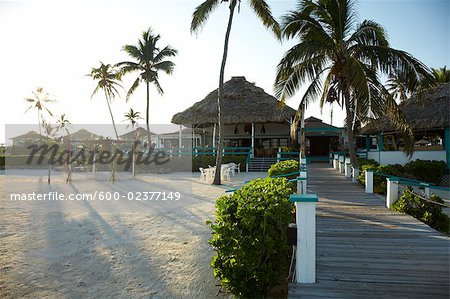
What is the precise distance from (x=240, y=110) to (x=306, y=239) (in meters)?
18.9

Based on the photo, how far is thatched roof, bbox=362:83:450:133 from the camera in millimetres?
15031

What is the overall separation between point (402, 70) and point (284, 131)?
1455cm

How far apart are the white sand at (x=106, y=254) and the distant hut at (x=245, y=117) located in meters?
13.7

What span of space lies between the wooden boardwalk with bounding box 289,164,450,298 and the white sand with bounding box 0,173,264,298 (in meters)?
1.39

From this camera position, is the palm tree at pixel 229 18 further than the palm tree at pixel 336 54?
Yes

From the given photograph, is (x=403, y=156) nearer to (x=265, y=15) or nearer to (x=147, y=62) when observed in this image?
(x=265, y=15)

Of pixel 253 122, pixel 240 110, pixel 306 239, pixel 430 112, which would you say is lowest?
pixel 306 239

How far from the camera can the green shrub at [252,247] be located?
2.98 meters

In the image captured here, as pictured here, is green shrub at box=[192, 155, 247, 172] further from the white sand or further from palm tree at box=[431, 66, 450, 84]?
palm tree at box=[431, 66, 450, 84]

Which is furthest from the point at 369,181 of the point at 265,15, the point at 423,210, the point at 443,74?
the point at 443,74

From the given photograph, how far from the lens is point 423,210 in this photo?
6.33 m

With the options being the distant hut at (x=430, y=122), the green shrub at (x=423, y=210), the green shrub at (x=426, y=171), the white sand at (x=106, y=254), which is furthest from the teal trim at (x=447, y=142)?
the white sand at (x=106, y=254)

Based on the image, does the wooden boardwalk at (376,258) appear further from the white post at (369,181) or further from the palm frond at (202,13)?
the palm frond at (202,13)

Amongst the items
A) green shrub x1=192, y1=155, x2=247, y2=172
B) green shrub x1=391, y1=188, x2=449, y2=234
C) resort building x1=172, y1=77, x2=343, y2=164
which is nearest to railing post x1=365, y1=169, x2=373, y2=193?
green shrub x1=391, y1=188, x2=449, y2=234
